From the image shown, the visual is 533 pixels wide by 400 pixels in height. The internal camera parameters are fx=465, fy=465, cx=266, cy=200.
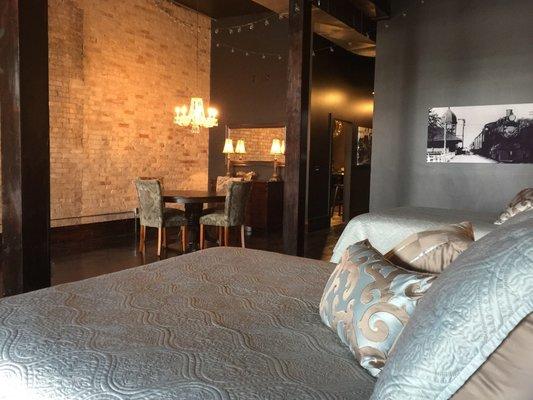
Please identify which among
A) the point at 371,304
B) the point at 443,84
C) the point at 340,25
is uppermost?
the point at 340,25

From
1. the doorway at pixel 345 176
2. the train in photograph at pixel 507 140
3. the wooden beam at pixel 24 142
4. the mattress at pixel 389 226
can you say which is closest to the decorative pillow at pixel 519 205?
the mattress at pixel 389 226

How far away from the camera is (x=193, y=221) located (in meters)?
6.52

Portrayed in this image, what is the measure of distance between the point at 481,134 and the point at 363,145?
4605 mm

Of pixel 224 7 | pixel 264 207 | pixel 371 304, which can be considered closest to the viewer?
pixel 371 304

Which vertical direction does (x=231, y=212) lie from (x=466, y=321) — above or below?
below

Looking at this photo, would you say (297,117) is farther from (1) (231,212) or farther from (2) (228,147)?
(2) (228,147)

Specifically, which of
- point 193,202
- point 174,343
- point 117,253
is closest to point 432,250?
point 174,343

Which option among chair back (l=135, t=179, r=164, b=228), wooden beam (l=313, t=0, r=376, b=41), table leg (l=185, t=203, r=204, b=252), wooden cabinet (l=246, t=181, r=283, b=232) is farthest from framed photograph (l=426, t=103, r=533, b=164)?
chair back (l=135, t=179, r=164, b=228)

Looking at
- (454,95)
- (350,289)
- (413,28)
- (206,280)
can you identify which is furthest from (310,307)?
(413,28)

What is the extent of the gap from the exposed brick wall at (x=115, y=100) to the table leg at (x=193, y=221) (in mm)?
1835

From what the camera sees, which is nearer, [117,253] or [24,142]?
[24,142]

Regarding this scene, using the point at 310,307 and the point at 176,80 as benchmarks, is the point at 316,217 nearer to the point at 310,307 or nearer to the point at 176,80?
the point at 176,80

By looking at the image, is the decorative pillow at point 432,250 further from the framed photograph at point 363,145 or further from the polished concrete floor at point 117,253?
the framed photograph at point 363,145

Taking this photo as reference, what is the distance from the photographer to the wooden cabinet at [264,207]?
827 cm
